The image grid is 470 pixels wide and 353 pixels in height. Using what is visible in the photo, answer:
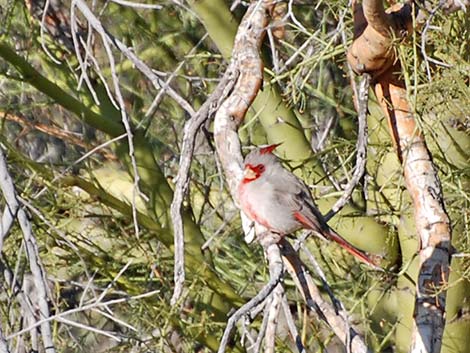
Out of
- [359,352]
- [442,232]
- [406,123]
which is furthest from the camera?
[406,123]

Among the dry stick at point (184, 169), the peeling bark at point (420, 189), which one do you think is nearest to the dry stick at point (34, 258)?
the dry stick at point (184, 169)

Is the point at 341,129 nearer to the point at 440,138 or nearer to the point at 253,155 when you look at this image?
the point at 440,138

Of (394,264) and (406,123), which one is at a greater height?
(406,123)

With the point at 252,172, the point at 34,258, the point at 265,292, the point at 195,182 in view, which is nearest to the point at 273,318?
the point at 265,292

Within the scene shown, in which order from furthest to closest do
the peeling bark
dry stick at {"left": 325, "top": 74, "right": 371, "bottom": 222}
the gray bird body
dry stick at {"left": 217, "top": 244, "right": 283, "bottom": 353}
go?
1. the gray bird body
2. the peeling bark
3. dry stick at {"left": 325, "top": 74, "right": 371, "bottom": 222}
4. dry stick at {"left": 217, "top": 244, "right": 283, "bottom": 353}

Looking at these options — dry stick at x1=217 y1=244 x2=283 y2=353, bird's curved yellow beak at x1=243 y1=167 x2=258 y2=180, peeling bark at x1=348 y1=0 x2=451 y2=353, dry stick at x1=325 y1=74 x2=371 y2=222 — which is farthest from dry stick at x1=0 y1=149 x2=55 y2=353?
peeling bark at x1=348 y1=0 x2=451 y2=353

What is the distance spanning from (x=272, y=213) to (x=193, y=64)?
8.36ft

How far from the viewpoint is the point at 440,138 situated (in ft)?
17.3

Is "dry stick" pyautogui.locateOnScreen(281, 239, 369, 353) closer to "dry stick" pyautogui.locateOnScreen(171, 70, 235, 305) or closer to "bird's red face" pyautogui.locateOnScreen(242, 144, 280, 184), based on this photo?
"dry stick" pyautogui.locateOnScreen(171, 70, 235, 305)

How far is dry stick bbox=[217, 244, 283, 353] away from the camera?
3.02 meters

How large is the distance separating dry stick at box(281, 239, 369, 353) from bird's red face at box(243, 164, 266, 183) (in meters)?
0.29

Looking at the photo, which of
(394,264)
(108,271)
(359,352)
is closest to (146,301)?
(108,271)

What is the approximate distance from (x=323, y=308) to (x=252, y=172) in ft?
2.54

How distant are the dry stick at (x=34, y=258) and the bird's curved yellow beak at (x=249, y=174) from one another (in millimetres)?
744
